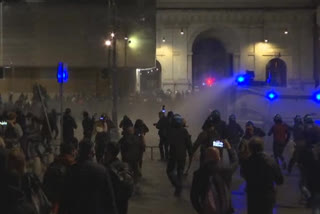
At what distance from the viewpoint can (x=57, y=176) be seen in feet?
19.6

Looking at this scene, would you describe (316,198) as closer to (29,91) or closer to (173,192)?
(173,192)

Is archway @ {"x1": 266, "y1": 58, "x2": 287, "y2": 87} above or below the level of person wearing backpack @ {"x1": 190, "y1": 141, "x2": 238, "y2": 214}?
above

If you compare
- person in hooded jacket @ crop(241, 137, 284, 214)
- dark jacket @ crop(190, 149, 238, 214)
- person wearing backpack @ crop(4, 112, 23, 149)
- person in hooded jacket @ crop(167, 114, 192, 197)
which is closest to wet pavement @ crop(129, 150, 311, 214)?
person in hooded jacket @ crop(167, 114, 192, 197)

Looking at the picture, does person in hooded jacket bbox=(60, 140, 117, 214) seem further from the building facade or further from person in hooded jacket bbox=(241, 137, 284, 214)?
the building facade

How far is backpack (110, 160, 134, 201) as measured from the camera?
231 inches

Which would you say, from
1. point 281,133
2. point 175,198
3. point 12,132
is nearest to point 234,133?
point 281,133

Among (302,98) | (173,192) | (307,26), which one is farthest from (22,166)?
(307,26)

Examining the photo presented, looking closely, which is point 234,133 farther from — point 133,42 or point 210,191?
point 133,42

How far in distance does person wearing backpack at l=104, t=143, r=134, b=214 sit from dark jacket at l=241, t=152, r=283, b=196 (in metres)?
1.52

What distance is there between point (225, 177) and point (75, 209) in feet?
5.93

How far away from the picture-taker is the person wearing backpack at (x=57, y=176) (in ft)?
19.1

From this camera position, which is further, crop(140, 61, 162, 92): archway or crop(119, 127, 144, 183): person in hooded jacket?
crop(140, 61, 162, 92): archway

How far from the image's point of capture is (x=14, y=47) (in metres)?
36.0

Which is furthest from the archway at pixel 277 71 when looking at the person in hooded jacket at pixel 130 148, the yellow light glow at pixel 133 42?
the person in hooded jacket at pixel 130 148
